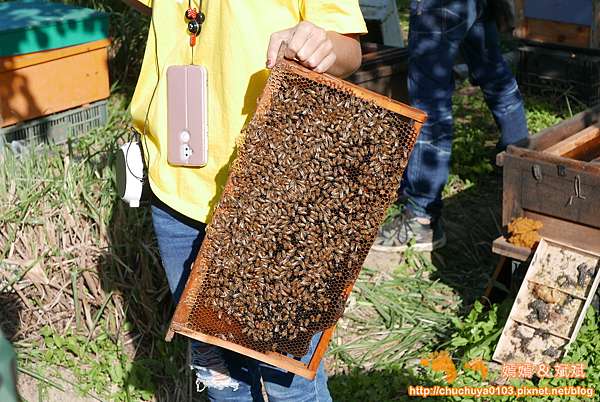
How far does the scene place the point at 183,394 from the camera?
348 centimetres

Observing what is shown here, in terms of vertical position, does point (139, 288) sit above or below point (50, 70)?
below

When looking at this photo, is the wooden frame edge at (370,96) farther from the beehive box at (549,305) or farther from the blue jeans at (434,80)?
the blue jeans at (434,80)

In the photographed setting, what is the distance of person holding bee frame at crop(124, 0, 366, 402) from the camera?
211 centimetres

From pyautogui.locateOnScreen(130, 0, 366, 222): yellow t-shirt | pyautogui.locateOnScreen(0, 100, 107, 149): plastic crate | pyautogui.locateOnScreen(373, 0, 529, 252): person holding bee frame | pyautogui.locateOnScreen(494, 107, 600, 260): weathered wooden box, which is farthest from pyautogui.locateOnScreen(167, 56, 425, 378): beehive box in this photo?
pyautogui.locateOnScreen(0, 100, 107, 149): plastic crate

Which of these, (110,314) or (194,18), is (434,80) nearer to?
(110,314)

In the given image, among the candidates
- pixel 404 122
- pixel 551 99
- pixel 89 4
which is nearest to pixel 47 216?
pixel 404 122

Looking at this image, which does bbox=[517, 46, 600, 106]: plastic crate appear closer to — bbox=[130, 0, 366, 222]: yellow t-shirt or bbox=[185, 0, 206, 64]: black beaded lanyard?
bbox=[130, 0, 366, 222]: yellow t-shirt

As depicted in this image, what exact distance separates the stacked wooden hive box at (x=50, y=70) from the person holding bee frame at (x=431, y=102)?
5.94 feet

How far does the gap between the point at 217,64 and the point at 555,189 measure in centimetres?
186

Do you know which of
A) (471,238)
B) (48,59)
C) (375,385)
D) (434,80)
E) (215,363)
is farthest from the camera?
(48,59)

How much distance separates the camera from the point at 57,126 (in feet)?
16.5

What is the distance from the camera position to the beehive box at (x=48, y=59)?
15.2 ft

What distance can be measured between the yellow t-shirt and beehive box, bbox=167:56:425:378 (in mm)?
113

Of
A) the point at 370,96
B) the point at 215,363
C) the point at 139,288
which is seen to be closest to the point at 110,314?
the point at 139,288
